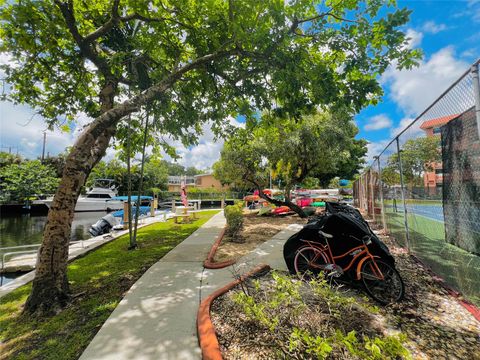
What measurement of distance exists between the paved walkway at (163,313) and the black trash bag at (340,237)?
812mm

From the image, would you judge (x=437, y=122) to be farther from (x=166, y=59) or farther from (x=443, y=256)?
(x=166, y=59)

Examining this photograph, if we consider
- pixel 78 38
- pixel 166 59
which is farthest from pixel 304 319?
pixel 166 59

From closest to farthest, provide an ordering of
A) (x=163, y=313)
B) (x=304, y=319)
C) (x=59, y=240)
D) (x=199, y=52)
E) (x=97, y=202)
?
(x=304, y=319)
(x=163, y=313)
(x=59, y=240)
(x=199, y=52)
(x=97, y=202)

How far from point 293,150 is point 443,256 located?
26.1 ft

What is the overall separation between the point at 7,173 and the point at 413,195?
34.3 metres

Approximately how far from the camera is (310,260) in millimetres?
4012

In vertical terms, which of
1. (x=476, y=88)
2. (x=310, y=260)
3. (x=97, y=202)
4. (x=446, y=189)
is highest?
(x=476, y=88)

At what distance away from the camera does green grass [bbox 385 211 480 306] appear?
9.88ft

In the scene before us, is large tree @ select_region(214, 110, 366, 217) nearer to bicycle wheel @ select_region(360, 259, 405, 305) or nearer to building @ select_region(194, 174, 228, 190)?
bicycle wheel @ select_region(360, 259, 405, 305)

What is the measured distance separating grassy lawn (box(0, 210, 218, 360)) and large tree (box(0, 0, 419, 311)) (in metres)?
0.32

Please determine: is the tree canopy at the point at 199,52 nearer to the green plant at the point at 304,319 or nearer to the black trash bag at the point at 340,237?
the black trash bag at the point at 340,237

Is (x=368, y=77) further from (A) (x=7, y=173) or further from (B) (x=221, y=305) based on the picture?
(A) (x=7, y=173)

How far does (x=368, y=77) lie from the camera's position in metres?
4.97

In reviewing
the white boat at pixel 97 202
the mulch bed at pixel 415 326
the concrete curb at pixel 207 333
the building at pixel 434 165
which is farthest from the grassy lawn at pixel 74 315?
the white boat at pixel 97 202
